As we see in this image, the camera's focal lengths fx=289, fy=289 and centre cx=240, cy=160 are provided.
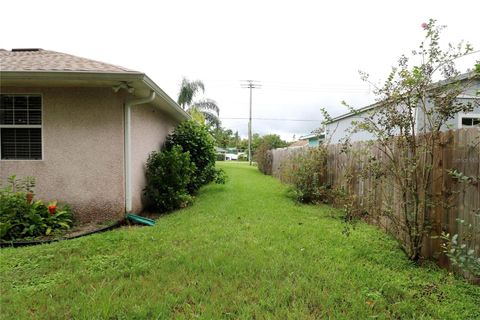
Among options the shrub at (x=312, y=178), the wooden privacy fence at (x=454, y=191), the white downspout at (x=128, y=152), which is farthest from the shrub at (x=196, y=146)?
the wooden privacy fence at (x=454, y=191)

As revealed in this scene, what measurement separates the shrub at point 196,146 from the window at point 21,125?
12.5ft

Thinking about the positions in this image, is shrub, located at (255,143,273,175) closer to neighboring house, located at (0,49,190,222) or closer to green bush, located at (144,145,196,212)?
green bush, located at (144,145,196,212)

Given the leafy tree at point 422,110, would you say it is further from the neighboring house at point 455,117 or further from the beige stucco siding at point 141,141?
the beige stucco siding at point 141,141

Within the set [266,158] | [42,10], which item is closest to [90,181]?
[42,10]

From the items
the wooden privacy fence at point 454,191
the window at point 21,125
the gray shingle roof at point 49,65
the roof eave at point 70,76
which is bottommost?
the wooden privacy fence at point 454,191

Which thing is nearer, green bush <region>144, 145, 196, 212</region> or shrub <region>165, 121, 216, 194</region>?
green bush <region>144, 145, 196, 212</region>

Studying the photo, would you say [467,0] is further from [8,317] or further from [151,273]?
[8,317]

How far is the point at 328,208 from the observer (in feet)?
25.1

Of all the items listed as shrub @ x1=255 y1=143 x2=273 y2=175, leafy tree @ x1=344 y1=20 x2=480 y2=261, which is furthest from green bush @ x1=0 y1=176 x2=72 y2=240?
shrub @ x1=255 y1=143 x2=273 y2=175

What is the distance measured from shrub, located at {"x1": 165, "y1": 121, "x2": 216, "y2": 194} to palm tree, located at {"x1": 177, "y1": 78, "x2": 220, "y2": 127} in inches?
579

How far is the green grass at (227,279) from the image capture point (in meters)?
2.68

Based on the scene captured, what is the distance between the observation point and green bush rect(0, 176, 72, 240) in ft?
15.7

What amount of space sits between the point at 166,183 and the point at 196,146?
2.46 metres

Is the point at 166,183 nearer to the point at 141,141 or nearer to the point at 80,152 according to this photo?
the point at 141,141
